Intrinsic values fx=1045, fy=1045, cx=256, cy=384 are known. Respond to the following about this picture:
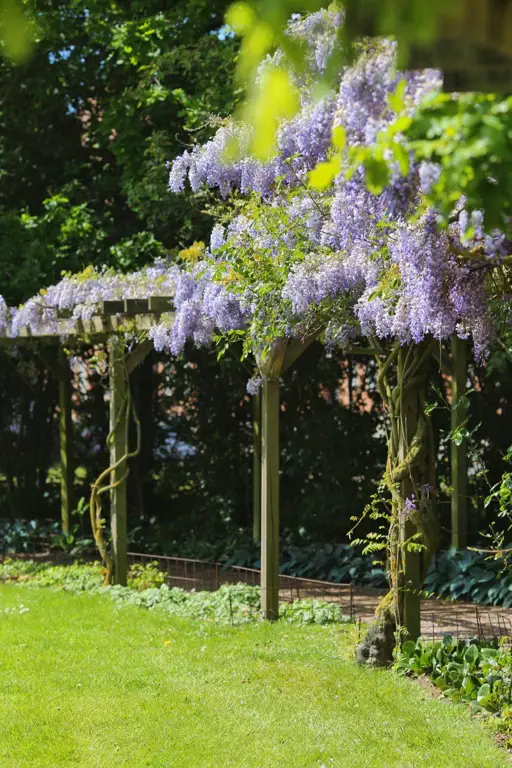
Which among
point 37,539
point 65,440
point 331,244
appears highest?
point 331,244

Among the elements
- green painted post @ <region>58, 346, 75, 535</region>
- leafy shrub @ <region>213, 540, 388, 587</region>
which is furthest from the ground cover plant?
green painted post @ <region>58, 346, 75, 535</region>

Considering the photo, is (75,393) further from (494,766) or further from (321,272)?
(494,766)

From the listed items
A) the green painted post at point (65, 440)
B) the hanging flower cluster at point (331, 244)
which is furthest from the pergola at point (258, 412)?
the green painted post at point (65, 440)

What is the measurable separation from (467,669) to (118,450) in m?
4.17

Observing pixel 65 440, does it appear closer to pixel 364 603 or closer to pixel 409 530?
pixel 364 603

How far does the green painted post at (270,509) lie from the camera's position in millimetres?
7051

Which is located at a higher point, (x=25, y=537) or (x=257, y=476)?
(x=257, y=476)

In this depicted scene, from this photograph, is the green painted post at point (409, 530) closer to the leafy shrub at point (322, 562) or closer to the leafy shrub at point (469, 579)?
the leafy shrub at point (469, 579)

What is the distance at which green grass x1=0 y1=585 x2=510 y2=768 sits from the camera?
432 centimetres

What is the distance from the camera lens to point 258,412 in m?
10.6

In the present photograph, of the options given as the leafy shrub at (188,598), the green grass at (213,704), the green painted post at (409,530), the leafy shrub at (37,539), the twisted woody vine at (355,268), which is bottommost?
the green grass at (213,704)

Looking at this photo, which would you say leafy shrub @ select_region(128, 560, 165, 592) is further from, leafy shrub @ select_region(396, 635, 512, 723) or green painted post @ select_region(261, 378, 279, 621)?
leafy shrub @ select_region(396, 635, 512, 723)

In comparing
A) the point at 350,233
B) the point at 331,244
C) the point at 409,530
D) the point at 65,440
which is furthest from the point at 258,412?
the point at 350,233

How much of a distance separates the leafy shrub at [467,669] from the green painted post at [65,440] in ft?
20.7
